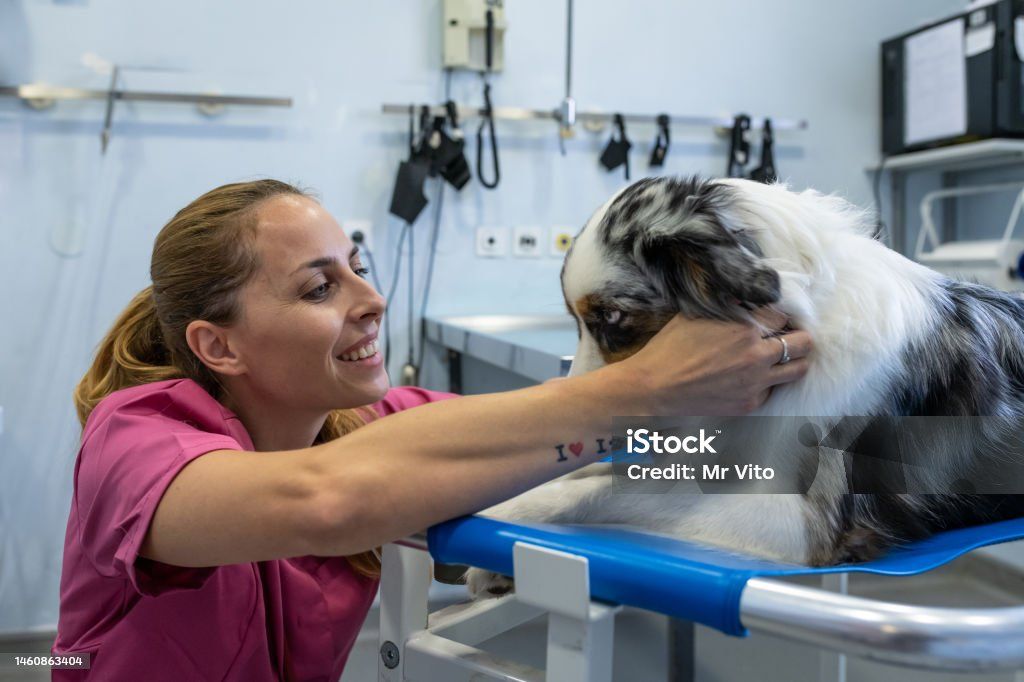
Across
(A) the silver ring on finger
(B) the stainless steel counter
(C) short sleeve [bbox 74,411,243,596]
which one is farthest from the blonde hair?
(A) the silver ring on finger

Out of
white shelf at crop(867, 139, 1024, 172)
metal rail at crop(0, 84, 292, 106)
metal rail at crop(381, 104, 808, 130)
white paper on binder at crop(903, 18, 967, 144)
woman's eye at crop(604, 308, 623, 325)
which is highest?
white paper on binder at crop(903, 18, 967, 144)

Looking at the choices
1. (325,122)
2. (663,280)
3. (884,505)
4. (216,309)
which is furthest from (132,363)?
(325,122)

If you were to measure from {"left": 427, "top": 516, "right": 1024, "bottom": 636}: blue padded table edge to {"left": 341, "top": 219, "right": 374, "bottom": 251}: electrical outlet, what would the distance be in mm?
2160

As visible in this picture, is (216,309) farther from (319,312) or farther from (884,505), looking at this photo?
(884,505)

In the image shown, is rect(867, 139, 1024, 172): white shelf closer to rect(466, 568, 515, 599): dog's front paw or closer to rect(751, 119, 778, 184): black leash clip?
rect(751, 119, 778, 184): black leash clip

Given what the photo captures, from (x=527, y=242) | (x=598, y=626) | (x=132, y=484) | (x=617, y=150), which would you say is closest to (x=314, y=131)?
(x=527, y=242)

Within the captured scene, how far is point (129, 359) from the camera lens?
50.8 inches

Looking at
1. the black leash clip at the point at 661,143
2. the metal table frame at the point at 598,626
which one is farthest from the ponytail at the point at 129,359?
the black leash clip at the point at 661,143

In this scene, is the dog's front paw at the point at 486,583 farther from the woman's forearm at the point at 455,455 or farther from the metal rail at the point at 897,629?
the metal rail at the point at 897,629

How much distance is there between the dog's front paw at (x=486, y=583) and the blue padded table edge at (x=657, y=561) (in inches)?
5.0

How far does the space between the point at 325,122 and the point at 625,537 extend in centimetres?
239

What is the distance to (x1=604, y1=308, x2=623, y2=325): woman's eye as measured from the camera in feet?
3.78

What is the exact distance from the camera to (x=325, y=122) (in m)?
2.98

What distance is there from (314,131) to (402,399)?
1678mm
